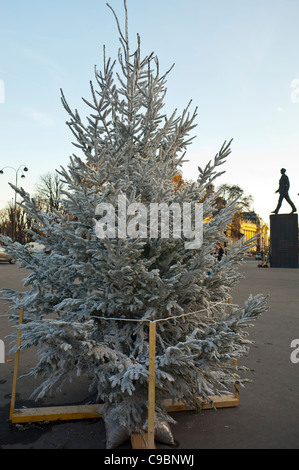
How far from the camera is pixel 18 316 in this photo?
369 cm

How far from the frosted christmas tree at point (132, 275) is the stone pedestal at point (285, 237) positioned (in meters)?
26.7

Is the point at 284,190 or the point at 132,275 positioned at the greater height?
the point at 284,190

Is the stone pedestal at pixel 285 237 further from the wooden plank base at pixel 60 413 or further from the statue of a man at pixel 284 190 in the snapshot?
the wooden plank base at pixel 60 413

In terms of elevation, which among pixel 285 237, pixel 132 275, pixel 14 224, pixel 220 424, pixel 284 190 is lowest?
pixel 220 424

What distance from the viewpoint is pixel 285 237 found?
28.5 metres

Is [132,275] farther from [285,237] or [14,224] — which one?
[14,224]

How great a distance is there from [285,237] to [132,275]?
91.6 feet

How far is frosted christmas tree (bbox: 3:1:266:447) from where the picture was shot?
286 cm

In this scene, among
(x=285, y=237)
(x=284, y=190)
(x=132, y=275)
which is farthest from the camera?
(x=285, y=237)

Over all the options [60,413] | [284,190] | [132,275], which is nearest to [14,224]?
[284,190]

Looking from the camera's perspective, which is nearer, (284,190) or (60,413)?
(60,413)

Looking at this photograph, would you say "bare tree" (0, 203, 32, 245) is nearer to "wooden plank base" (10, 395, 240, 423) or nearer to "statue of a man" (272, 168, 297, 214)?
"statue of a man" (272, 168, 297, 214)

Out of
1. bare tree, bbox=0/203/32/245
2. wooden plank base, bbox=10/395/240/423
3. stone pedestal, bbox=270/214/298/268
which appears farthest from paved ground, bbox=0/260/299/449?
bare tree, bbox=0/203/32/245
